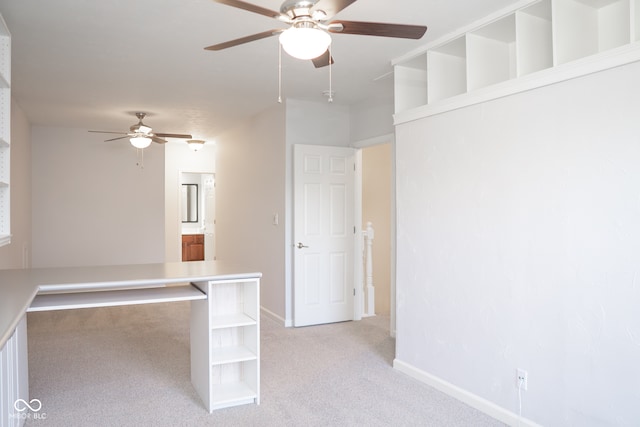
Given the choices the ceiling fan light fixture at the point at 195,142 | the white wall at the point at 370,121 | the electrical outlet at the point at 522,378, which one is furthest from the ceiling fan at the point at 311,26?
the ceiling fan light fixture at the point at 195,142

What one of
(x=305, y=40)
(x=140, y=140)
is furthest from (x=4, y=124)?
(x=140, y=140)

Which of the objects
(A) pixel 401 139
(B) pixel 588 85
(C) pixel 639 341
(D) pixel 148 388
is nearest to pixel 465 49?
(A) pixel 401 139

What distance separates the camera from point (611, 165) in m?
2.25

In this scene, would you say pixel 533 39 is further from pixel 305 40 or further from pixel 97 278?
pixel 97 278

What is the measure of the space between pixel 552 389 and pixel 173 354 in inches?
116

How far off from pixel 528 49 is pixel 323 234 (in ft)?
9.49

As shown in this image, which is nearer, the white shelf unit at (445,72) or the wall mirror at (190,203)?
the white shelf unit at (445,72)

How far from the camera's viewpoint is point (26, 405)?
2.77 metres

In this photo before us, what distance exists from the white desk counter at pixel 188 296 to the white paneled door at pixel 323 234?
66.3 inches

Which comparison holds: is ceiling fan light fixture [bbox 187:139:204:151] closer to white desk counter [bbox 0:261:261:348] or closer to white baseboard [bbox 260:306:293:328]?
white baseboard [bbox 260:306:293:328]

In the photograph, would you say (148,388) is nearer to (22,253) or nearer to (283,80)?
(283,80)

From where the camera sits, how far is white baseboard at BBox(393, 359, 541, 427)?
2.71 metres

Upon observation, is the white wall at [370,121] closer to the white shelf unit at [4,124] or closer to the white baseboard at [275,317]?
the white baseboard at [275,317]

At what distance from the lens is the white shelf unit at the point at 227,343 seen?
2.94 metres
